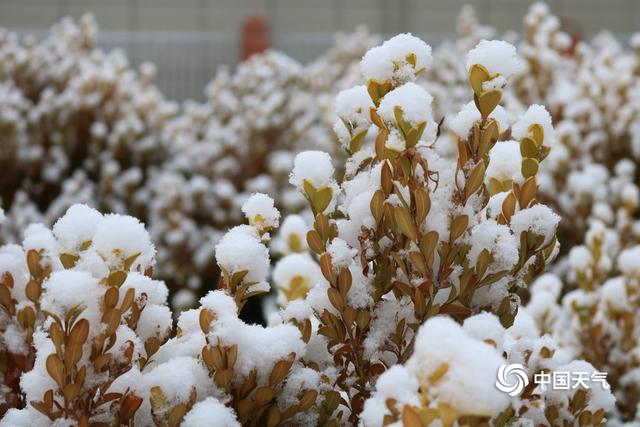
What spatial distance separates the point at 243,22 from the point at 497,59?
1301cm

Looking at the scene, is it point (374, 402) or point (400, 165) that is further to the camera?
point (400, 165)

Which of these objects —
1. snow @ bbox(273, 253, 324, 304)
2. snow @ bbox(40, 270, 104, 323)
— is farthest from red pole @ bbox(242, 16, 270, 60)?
snow @ bbox(40, 270, 104, 323)

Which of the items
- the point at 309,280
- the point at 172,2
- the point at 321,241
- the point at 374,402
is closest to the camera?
the point at 374,402

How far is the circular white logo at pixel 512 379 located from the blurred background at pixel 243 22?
1225cm

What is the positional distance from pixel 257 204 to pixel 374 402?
0.44 m

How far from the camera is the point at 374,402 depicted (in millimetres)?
1123

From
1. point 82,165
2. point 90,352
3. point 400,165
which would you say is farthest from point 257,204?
point 82,165

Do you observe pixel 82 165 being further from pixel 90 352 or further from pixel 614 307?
pixel 90 352

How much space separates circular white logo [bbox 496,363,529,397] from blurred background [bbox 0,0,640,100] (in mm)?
12250

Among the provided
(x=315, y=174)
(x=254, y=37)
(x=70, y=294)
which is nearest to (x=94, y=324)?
(x=70, y=294)

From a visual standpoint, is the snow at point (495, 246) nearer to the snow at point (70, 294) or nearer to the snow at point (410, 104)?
the snow at point (410, 104)

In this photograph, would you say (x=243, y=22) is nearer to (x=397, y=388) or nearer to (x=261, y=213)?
(x=261, y=213)

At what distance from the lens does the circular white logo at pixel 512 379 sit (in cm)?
119

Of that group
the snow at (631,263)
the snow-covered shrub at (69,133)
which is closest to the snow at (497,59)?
the snow at (631,263)
